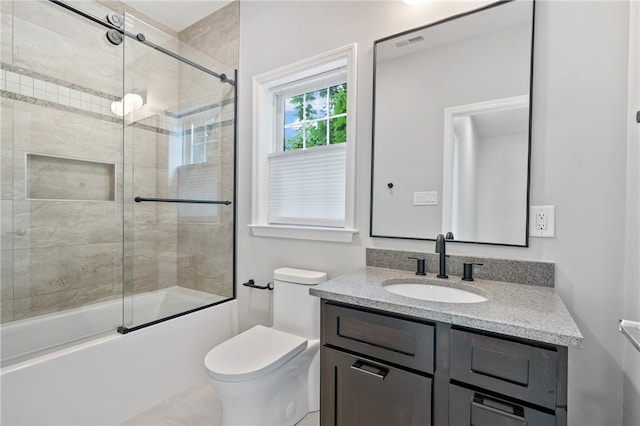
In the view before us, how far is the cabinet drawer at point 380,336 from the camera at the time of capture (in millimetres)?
954

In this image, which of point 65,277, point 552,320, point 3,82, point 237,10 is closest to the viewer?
point 552,320

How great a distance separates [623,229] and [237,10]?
273 centimetres

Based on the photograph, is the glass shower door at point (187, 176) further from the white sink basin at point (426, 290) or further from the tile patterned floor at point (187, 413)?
the white sink basin at point (426, 290)

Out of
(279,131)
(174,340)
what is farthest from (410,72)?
(174,340)

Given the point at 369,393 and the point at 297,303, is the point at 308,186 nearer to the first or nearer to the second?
the point at 297,303

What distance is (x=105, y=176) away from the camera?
2.24 meters

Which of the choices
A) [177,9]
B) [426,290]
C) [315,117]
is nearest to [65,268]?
[315,117]

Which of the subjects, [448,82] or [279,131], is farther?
[279,131]

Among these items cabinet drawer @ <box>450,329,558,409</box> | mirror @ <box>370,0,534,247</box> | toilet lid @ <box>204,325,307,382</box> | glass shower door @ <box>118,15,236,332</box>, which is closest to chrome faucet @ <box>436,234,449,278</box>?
mirror @ <box>370,0,534,247</box>

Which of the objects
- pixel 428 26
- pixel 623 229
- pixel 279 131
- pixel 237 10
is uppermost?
pixel 237 10

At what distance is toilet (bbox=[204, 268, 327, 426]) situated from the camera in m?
1.31

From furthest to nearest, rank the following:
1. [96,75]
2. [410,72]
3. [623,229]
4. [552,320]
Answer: [96,75], [410,72], [623,229], [552,320]

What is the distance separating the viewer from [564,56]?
3.93 feet

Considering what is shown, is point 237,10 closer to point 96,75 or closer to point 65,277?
point 96,75
